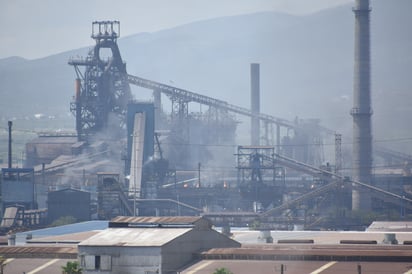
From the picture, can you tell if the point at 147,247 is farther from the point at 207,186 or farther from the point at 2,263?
the point at 207,186

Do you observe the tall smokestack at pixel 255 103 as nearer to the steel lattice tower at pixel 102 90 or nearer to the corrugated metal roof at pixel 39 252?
the steel lattice tower at pixel 102 90

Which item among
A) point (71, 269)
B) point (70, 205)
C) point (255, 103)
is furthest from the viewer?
point (255, 103)

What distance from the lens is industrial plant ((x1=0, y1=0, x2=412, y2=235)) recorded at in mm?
71750

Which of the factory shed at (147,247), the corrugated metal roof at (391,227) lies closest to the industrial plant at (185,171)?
the corrugated metal roof at (391,227)

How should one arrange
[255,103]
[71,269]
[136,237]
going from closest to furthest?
[71,269], [136,237], [255,103]

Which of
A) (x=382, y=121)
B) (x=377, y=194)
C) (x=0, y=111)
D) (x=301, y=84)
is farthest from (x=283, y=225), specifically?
(x=0, y=111)

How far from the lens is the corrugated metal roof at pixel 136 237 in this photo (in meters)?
30.3

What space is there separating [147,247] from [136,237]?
166 cm

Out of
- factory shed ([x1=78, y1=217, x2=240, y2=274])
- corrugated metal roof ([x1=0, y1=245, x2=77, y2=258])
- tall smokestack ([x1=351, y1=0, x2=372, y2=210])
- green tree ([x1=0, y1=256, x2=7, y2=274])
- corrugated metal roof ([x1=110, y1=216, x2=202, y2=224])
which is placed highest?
tall smokestack ([x1=351, y1=0, x2=372, y2=210])

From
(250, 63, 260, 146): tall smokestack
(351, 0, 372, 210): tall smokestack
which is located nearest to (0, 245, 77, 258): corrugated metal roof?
(351, 0, 372, 210): tall smokestack

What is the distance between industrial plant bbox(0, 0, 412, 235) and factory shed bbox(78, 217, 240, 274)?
25.7 metres

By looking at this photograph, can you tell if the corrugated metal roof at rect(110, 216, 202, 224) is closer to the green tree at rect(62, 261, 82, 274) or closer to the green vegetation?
the green vegetation

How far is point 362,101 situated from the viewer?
77.3m

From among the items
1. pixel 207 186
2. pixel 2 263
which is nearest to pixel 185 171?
pixel 207 186
